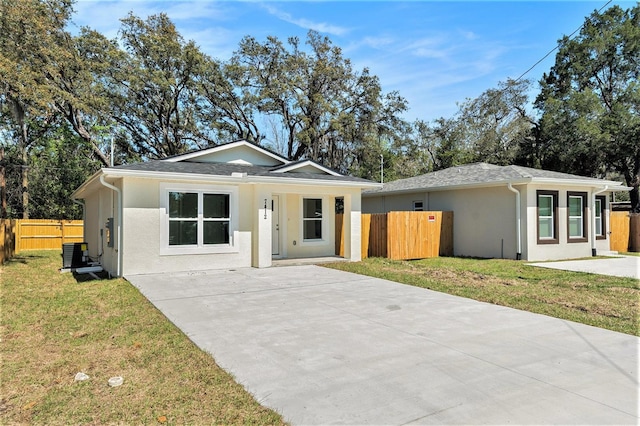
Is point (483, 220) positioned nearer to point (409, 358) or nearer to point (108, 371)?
point (409, 358)

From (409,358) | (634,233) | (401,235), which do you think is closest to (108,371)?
(409,358)

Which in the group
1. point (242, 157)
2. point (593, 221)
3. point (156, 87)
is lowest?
point (593, 221)

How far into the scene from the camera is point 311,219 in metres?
13.8

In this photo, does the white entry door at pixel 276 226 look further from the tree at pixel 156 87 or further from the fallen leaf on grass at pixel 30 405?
the tree at pixel 156 87

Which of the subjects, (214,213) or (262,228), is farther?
(262,228)

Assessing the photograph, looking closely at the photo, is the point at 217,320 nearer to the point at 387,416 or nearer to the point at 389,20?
the point at 387,416

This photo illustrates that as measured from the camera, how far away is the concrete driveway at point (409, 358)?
3236 millimetres

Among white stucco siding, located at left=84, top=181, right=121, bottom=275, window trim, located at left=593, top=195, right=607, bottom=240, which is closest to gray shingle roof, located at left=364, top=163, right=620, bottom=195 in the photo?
window trim, located at left=593, top=195, right=607, bottom=240

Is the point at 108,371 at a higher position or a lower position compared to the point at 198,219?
lower

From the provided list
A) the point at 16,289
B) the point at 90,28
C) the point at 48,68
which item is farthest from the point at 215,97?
the point at 16,289

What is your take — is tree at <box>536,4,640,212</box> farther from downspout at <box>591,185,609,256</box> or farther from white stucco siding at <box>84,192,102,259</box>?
white stucco siding at <box>84,192,102,259</box>

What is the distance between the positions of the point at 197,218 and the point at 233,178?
4.71ft

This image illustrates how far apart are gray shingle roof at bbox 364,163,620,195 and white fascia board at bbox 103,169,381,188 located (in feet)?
14.4

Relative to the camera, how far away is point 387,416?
3117 millimetres
